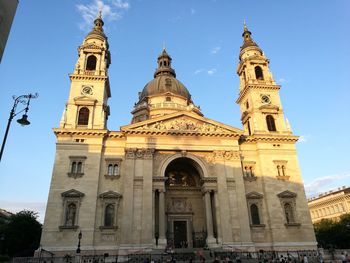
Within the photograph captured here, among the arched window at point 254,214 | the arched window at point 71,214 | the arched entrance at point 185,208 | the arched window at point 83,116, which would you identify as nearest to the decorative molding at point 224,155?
the arched entrance at point 185,208

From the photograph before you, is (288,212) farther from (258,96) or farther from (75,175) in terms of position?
(75,175)

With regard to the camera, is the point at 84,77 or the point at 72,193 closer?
the point at 72,193

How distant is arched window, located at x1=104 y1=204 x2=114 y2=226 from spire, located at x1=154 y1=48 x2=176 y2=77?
3081 cm

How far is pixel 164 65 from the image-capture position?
183ft

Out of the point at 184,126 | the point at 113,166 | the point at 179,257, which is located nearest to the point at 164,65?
the point at 184,126

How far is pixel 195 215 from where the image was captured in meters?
32.9

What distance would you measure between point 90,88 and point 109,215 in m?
14.9

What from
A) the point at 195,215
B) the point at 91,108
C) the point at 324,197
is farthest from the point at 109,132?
the point at 324,197

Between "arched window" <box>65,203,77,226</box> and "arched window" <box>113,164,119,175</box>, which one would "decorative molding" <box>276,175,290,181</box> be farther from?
"arched window" <box>65,203,77,226</box>

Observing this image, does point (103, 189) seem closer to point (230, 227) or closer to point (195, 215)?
point (195, 215)

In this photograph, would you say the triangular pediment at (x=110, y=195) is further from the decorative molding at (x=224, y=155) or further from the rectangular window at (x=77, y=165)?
the decorative molding at (x=224, y=155)

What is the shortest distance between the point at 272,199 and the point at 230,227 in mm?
5915

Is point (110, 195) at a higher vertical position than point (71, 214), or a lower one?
higher

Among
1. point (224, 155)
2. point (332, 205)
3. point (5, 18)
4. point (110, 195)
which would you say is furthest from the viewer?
point (332, 205)
